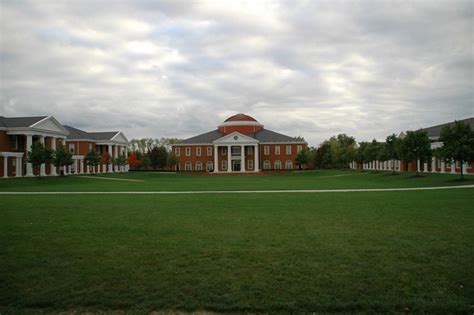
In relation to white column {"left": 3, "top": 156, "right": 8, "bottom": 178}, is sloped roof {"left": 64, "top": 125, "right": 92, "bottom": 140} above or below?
above

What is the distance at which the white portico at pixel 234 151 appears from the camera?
83.1m

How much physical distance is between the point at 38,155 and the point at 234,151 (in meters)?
43.9

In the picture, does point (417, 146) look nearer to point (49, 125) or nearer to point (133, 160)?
point (49, 125)

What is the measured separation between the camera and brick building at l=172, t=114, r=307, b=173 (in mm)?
84744

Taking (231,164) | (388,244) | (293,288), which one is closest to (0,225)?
(293,288)

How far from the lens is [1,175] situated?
5328cm

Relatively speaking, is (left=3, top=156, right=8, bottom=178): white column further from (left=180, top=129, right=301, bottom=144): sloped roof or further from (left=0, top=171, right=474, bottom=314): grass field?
(left=0, top=171, right=474, bottom=314): grass field

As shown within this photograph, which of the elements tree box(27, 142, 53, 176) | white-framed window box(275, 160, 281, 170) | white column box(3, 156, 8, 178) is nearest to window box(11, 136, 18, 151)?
white column box(3, 156, 8, 178)

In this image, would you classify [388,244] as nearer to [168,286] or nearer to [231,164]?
[168,286]

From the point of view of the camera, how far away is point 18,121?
5756 centimetres

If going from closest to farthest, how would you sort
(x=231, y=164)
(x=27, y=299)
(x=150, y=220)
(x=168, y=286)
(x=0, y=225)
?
(x=27, y=299) → (x=168, y=286) → (x=0, y=225) → (x=150, y=220) → (x=231, y=164)

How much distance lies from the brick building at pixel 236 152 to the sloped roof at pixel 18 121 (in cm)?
3435

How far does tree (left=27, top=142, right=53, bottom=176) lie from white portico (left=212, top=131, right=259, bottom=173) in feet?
124

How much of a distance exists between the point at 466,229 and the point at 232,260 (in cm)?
689
